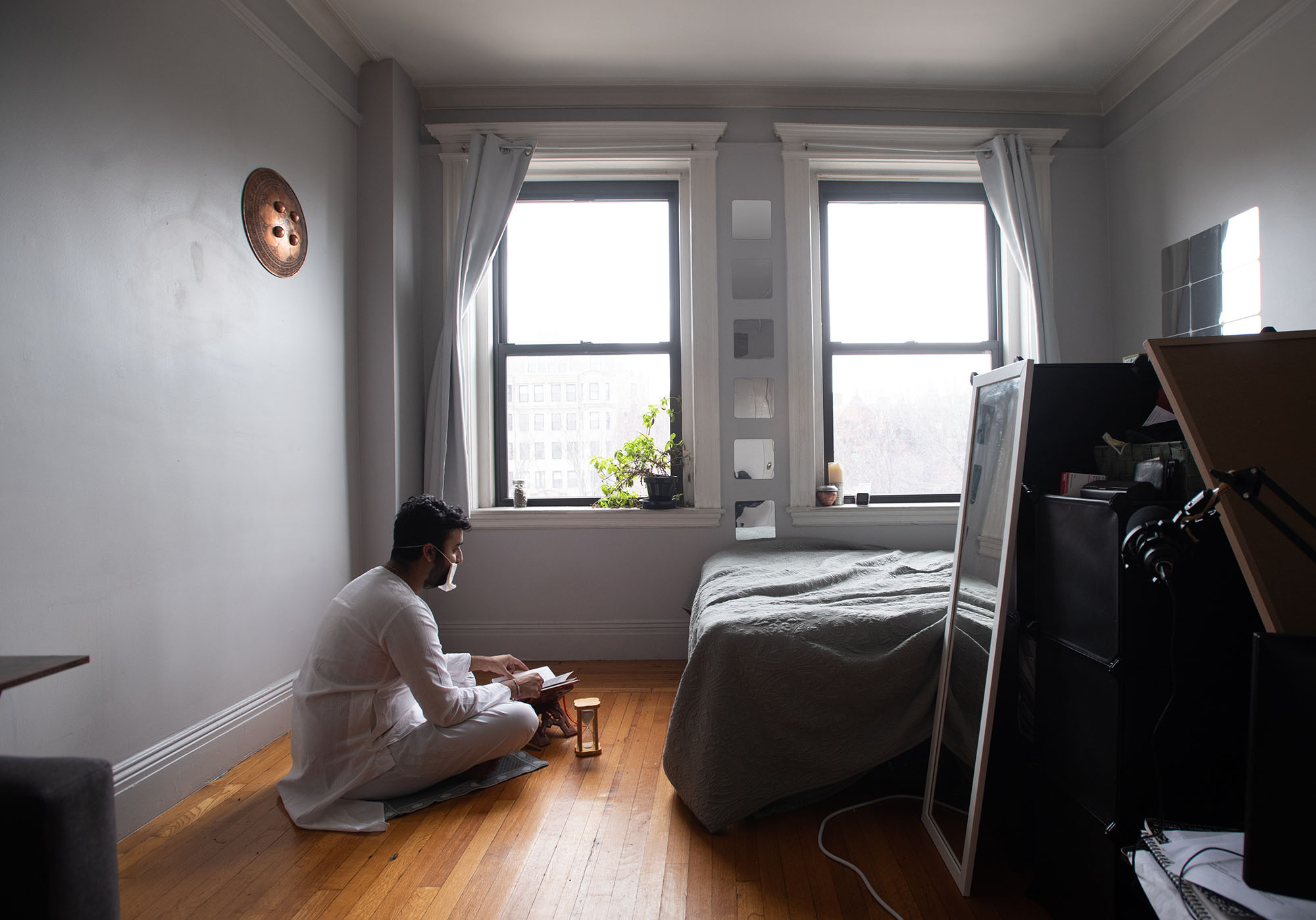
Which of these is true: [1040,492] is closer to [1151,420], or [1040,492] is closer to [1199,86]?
[1151,420]

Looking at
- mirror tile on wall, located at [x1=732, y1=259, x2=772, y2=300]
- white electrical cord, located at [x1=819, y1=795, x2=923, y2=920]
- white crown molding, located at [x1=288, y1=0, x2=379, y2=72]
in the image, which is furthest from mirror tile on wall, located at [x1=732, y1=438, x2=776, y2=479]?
white crown molding, located at [x1=288, y1=0, x2=379, y2=72]

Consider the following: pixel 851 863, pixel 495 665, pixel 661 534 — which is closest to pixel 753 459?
pixel 661 534

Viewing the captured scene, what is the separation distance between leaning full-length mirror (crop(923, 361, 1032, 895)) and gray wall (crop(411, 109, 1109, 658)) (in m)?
1.81

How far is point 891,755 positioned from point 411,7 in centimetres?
346

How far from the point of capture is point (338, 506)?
3.35m

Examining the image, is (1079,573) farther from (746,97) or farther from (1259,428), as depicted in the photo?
(746,97)

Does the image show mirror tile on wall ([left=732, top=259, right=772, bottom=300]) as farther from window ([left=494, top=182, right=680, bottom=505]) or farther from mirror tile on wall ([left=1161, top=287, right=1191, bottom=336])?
mirror tile on wall ([left=1161, top=287, right=1191, bottom=336])

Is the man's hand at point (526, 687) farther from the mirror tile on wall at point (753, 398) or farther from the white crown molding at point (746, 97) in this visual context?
the white crown molding at point (746, 97)

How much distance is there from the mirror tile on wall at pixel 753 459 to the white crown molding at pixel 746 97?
1795 millimetres

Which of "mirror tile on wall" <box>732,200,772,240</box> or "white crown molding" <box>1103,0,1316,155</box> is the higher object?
"white crown molding" <box>1103,0,1316,155</box>

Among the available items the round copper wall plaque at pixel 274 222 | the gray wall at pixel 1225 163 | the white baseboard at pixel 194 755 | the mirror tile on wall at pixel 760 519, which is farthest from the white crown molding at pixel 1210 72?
the white baseboard at pixel 194 755

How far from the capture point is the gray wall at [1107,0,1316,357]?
2.77 m

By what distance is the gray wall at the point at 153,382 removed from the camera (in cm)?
185

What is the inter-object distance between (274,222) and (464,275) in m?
1.07
